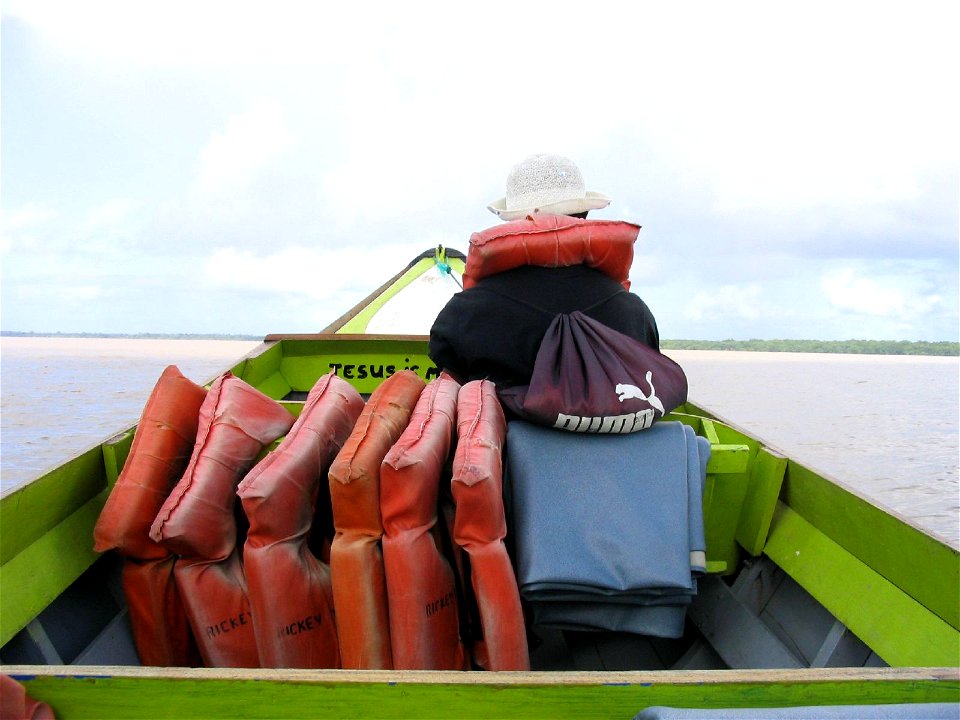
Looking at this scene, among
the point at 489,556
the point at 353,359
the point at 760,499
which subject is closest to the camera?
the point at 489,556

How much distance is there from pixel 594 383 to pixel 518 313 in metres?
0.40

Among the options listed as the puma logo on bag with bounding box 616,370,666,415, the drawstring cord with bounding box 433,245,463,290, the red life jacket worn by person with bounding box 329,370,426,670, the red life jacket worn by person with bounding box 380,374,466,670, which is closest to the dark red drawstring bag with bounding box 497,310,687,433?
the puma logo on bag with bounding box 616,370,666,415

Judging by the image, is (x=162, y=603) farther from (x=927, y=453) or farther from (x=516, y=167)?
(x=927, y=453)

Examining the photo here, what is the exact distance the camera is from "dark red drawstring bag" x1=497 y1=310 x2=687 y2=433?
71.0 inches

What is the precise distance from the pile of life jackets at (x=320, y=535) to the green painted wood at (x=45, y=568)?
202 mm

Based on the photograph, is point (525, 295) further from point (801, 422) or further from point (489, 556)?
point (801, 422)

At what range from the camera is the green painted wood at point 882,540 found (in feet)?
5.34

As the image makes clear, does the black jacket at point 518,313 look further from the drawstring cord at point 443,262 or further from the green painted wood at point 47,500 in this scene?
the drawstring cord at point 443,262

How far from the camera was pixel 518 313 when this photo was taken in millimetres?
2127

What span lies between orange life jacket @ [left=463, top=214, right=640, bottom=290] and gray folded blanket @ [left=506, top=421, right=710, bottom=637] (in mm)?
532

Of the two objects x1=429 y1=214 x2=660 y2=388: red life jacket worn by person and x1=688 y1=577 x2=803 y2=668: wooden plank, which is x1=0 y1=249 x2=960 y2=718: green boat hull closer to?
x1=688 y1=577 x2=803 y2=668: wooden plank

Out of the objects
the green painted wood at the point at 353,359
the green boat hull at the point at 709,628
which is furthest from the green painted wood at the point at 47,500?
the green painted wood at the point at 353,359

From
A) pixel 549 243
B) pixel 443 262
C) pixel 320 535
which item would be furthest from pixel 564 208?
pixel 443 262

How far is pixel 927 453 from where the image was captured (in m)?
11.3
